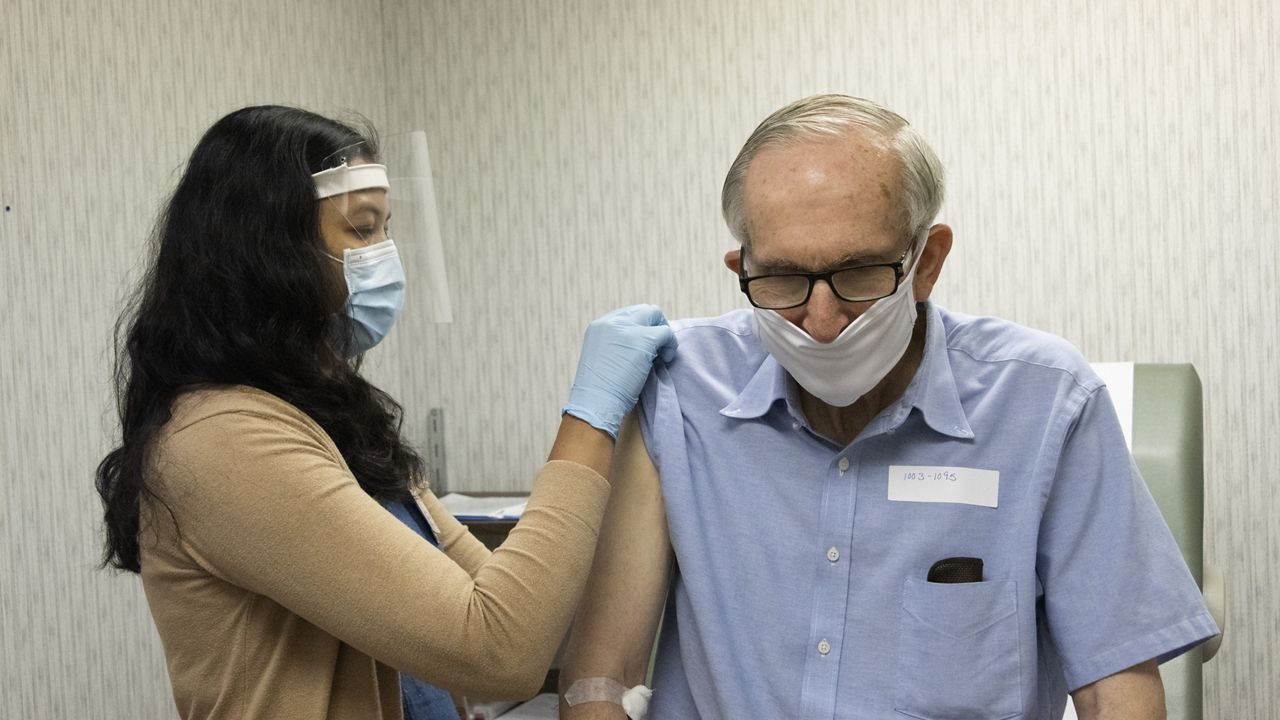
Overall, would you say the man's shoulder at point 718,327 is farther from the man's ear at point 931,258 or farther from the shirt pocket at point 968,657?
the shirt pocket at point 968,657

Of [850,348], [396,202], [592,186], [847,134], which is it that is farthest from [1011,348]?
[592,186]

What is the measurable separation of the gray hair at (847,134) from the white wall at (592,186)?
0.63 m

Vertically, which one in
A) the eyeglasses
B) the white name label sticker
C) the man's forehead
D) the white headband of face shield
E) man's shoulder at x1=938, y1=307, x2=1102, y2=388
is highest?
the white headband of face shield

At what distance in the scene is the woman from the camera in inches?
46.3

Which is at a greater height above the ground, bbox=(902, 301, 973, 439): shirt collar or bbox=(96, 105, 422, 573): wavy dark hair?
bbox=(96, 105, 422, 573): wavy dark hair

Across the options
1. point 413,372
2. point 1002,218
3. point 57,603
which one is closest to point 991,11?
point 1002,218

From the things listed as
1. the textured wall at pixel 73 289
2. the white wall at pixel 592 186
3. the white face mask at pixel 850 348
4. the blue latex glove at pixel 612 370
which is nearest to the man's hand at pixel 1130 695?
the white face mask at pixel 850 348

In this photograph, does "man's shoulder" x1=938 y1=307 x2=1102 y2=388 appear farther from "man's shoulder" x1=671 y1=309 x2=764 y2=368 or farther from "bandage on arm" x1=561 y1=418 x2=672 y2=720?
"bandage on arm" x1=561 y1=418 x2=672 y2=720

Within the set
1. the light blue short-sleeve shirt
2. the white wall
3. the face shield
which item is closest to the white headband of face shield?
the face shield

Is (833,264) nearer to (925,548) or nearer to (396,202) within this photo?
(925,548)

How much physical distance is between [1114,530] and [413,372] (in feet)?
8.99

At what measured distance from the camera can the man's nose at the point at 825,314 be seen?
1156mm

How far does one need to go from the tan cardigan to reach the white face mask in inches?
10.4

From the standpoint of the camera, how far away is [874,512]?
1236 millimetres
